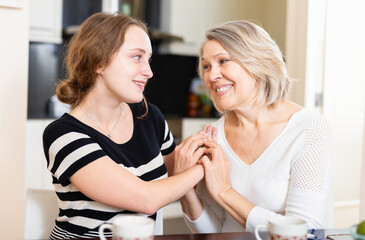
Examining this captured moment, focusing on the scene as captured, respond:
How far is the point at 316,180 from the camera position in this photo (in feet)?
4.38

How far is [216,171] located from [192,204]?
0.15m

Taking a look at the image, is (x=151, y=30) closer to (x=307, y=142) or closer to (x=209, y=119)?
(x=209, y=119)

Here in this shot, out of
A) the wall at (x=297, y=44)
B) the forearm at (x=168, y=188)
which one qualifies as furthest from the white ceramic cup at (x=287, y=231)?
the wall at (x=297, y=44)

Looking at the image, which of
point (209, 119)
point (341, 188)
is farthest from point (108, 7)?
point (341, 188)

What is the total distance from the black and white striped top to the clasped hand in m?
0.09

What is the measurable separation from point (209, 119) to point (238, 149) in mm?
2305

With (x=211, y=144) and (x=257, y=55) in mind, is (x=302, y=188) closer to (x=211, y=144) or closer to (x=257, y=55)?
(x=211, y=144)

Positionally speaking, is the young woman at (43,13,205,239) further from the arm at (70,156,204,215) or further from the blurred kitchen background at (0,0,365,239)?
the blurred kitchen background at (0,0,365,239)

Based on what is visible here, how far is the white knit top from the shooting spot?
1.33 meters

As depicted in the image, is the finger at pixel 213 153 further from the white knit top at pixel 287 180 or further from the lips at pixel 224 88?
the lips at pixel 224 88

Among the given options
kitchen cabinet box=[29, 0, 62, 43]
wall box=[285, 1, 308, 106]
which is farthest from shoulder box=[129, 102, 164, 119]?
kitchen cabinet box=[29, 0, 62, 43]

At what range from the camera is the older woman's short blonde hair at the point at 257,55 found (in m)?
1.46

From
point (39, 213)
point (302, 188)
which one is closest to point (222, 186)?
point (302, 188)

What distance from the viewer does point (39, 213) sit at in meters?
1.39
